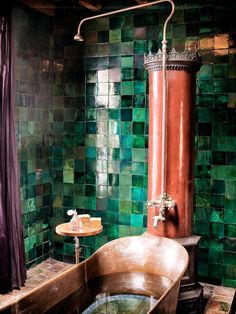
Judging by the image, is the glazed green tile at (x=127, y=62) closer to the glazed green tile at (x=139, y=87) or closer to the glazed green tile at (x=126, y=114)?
the glazed green tile at (x=139, y=87)

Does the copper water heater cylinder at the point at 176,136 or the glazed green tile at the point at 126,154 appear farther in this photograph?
the glazed green tile at the point at 126,154

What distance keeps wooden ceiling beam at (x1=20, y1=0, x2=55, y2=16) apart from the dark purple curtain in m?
0.60

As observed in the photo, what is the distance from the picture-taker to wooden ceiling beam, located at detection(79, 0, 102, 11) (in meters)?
3.99

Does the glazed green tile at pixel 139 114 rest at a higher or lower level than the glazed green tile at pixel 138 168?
higher

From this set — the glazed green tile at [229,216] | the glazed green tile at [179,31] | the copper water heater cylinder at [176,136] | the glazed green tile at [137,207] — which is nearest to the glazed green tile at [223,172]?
the glazed green tile at [229,216]

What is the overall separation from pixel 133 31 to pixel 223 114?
4.25ft

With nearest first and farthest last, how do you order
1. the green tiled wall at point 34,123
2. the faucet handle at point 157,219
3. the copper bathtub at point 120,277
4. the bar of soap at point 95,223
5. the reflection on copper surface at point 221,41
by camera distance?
1. the copper bathtub at point 120,277
2. the faucet handle at point 157,219
3. the bar of soap at point 95,223
4. the reflection on copper surface at point 221,41
5. the green tiled wall at point 34,123

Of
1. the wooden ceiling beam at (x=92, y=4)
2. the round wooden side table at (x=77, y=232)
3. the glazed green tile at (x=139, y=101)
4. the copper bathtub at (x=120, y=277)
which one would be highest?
the wooden ceiling beam at (x=92, y=4)

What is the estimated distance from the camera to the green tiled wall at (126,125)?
3.89m

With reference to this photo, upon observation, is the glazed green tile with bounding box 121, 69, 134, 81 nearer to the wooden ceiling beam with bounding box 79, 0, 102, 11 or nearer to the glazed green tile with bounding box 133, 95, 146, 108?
the glazed green tile with bounding box 133, 95, 146, 108

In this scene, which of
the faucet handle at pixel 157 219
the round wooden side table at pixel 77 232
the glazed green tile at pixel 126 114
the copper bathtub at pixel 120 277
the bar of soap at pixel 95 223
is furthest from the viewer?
the glazed green tile at pixel 126 114

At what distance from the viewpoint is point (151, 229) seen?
3.33 m

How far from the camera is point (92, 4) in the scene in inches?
161

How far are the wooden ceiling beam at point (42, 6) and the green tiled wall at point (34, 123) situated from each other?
0.06 m
